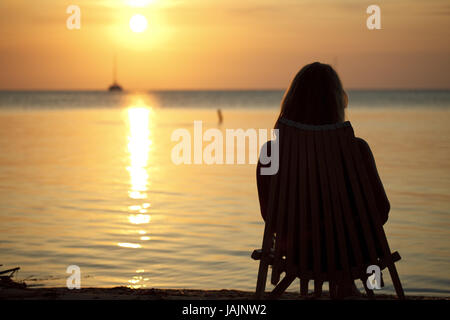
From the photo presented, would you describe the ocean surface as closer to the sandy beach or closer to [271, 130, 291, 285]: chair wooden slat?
the sandy beach

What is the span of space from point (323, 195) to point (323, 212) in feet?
0.32

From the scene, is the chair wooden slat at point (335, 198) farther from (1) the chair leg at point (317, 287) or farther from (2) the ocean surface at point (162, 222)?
(2) the ocean surface at point (162, 222)

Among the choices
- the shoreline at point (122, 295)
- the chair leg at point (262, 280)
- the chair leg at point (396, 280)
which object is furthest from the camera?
the shoreline at point (122, 295)

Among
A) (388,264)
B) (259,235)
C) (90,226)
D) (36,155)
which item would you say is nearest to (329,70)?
(388,264)

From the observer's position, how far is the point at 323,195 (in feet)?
12.0

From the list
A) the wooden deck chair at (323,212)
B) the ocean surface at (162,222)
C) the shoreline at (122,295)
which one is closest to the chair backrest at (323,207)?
the wooden deck chair at (323,212)

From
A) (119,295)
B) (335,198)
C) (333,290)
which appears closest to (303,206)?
(335,198)

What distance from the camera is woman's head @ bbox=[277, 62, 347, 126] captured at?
365 centimetres

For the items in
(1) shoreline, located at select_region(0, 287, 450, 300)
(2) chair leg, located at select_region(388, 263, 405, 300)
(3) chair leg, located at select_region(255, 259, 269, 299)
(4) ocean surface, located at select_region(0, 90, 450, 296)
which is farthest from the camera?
(4) ocean surface, located at select_region(0, 90, 450, 296)

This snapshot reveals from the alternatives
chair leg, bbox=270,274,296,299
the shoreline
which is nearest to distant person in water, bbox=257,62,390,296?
chair leg, bbox=270,274,296,299

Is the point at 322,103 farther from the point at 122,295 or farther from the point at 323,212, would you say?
the point at 122,295

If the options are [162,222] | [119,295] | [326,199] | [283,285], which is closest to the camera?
[326,199]

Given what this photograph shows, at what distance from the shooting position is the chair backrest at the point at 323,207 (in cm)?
366
